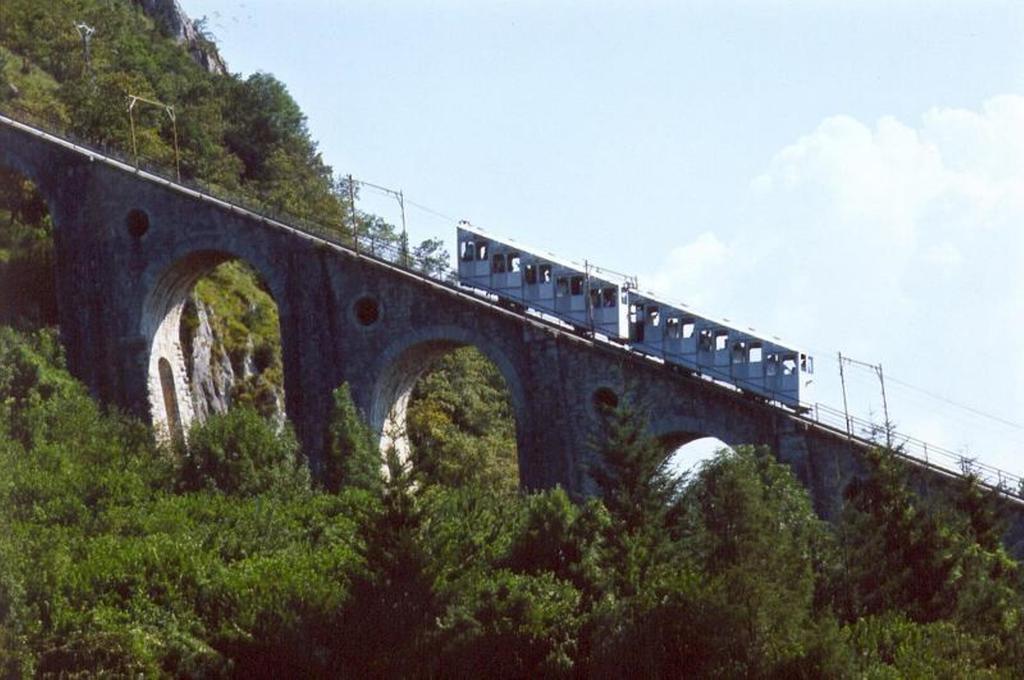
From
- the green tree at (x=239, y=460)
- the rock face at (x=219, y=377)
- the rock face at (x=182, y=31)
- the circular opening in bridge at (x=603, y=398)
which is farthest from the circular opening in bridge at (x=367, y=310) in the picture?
the rock face at (x=182, y=31)

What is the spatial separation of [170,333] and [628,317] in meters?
18.0

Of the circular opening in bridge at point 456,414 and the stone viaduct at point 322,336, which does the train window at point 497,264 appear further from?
the circular opening in bridge at point 456,414

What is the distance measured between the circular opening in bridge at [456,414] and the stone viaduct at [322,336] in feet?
0.75

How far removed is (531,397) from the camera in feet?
213

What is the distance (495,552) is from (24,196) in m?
35.7

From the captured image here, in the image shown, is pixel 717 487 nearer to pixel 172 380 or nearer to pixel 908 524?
pixel 908 524

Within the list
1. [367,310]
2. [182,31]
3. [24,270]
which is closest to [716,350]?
[367,310]

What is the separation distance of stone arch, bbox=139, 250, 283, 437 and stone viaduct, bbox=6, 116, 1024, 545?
7 centimetres

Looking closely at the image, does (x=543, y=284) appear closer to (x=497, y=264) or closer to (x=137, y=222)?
(x=497, y=264)

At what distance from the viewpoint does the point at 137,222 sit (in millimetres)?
72562

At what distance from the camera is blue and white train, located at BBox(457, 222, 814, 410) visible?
6362 cm

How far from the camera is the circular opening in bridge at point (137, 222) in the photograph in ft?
238

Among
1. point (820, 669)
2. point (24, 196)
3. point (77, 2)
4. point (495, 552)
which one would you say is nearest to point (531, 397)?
point (495, 552)

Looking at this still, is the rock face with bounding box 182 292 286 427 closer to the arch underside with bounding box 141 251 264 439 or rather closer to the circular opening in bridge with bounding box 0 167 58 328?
the arch underside with bounding box 141 251 264 439
